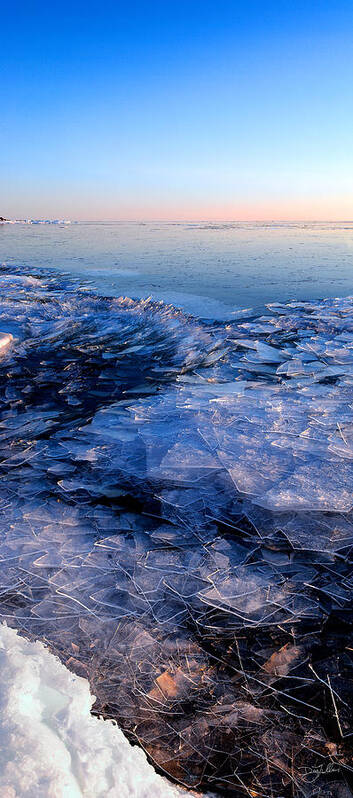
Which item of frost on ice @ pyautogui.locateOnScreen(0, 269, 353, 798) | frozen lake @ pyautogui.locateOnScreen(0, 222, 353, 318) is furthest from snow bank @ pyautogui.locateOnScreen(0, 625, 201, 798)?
frozen lake @ pyautogui.locateOnScreen(0, 222, 353, 318)

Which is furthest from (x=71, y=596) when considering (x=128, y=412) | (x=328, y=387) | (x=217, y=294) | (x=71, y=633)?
(x=217, y=294)

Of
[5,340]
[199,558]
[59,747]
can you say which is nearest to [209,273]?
[5,340]

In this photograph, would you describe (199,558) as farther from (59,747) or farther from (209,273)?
(209,273)

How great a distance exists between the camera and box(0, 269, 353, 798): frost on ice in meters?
1.06

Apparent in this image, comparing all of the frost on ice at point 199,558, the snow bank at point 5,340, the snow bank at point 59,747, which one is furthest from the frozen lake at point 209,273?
the snow bank at point 59,747

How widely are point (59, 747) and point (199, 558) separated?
872mm

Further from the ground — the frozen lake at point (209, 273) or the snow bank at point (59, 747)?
the frozen lake at point (209, 273)

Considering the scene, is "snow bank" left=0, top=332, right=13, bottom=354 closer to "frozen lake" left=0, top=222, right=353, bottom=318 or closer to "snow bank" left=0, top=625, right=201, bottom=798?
"frozen lake" left=0, top=222, right=353, bottom=318

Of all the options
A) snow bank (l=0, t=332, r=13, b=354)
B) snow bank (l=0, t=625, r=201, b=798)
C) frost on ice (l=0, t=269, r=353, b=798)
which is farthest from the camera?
snow bank (l=0, t=332, r=13, b=354)

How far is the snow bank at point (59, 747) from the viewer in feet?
2.54

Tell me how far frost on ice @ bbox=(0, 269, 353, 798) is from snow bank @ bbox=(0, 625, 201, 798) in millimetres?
150

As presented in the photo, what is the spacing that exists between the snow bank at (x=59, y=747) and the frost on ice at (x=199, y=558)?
0.15 m

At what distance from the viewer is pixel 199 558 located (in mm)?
1658

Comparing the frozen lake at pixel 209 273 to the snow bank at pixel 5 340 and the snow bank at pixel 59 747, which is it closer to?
the snow bank at pixel 5 340
